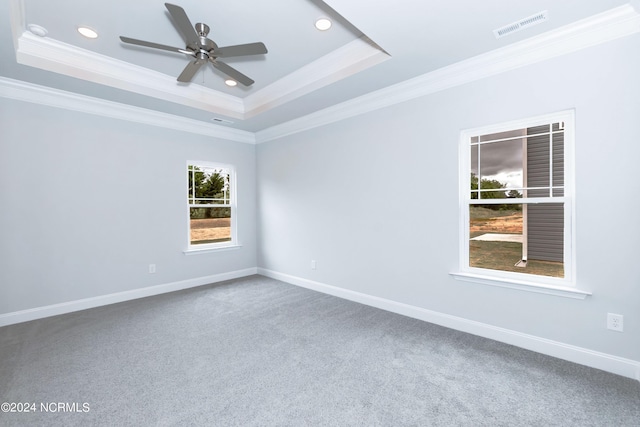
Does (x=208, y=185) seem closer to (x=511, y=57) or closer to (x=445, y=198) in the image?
(x=445, y=198)

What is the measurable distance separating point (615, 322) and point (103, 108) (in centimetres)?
582

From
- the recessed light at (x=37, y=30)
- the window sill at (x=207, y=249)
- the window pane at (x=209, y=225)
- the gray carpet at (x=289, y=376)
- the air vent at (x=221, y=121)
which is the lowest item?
the gray carpet at (x=289, y=376)

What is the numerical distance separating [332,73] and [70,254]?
3.89 metres

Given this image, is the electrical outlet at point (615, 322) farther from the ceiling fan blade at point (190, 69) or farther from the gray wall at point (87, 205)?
the gray wall at point (87, 205)

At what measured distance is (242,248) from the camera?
5375 mm

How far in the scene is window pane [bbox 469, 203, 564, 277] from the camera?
4.02m

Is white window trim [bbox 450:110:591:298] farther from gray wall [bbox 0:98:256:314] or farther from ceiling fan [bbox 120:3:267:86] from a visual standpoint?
gray wall [bbox 0:98:256:314]

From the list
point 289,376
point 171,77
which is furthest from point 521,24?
point 171,77

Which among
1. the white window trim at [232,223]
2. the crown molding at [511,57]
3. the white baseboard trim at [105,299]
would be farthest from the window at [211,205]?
the crown molding at [511,57]

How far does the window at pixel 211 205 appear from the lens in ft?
15.9

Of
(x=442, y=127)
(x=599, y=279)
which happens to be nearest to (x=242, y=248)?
(x=442, y=127)

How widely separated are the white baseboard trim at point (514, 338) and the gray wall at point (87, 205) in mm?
2848

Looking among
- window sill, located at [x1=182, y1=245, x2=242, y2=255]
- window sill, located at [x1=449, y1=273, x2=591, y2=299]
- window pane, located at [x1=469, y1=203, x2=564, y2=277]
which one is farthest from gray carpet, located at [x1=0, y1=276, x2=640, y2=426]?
window sill, located at [x1=182, y1=245, x2=242, y2=255]

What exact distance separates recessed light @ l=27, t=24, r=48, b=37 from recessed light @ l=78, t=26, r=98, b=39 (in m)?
0.30
